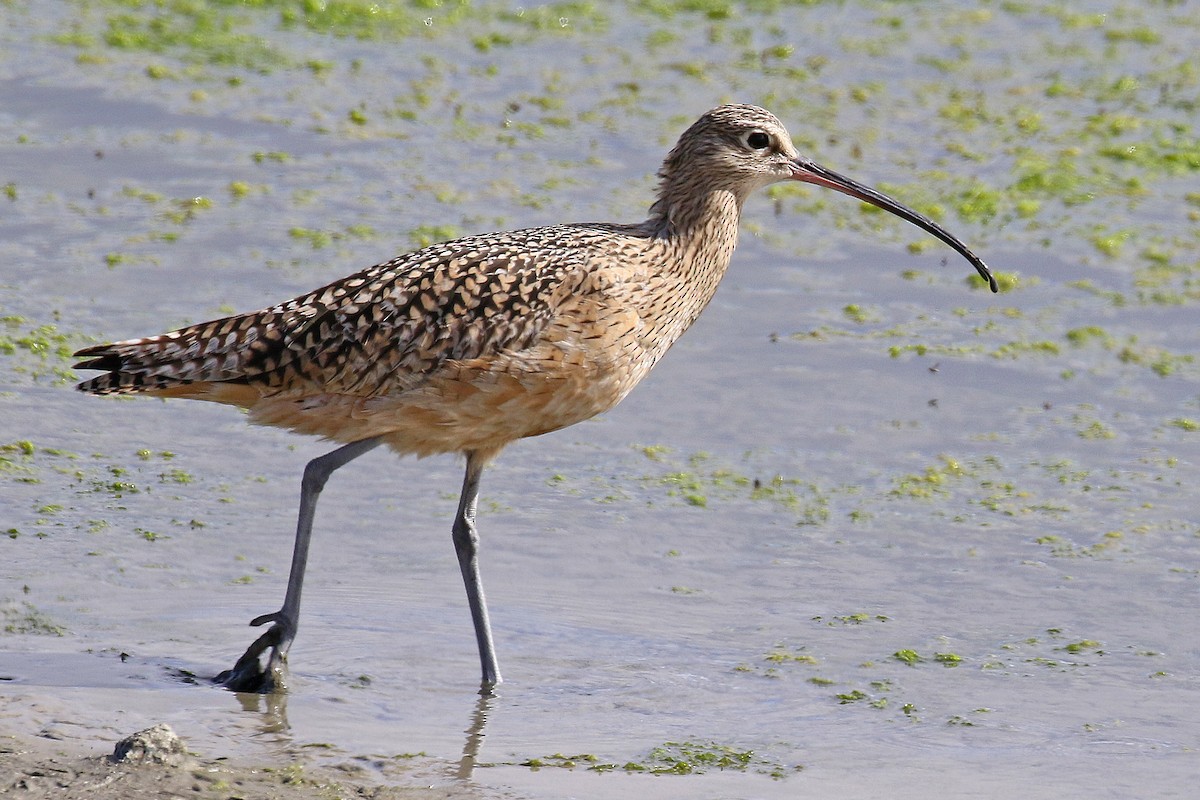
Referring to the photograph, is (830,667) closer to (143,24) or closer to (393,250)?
(393,250)

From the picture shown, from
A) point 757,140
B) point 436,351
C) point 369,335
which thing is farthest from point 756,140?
point 369,335

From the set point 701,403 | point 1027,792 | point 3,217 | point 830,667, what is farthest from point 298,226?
point 1027,792

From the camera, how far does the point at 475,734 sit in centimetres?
521

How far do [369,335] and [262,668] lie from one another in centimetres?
95

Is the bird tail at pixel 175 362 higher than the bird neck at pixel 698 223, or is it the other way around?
the bird neck at pixel 698 223

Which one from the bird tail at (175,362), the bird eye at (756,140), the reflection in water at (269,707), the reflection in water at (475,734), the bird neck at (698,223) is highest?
the bird eye at (756,140)

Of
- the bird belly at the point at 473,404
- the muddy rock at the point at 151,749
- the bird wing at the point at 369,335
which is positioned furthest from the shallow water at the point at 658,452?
the bird wing at the point at 369,335

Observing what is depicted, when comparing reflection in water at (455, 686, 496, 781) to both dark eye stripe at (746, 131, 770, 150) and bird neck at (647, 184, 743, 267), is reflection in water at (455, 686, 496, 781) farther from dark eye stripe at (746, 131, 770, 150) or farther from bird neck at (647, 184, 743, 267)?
dark eye stripe at (746, 131, 770, 150)

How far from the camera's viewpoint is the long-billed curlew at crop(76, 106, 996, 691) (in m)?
5.54

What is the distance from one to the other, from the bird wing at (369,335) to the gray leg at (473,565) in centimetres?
45

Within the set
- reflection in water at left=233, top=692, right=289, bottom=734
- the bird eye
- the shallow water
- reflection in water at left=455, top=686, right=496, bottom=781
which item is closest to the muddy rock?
the shallow water

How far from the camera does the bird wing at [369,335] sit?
554cm

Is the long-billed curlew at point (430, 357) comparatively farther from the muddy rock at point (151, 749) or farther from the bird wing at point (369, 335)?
the muddy rock at point (151, 749)

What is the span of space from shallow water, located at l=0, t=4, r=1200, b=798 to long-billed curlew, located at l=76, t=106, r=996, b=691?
0.47 m
